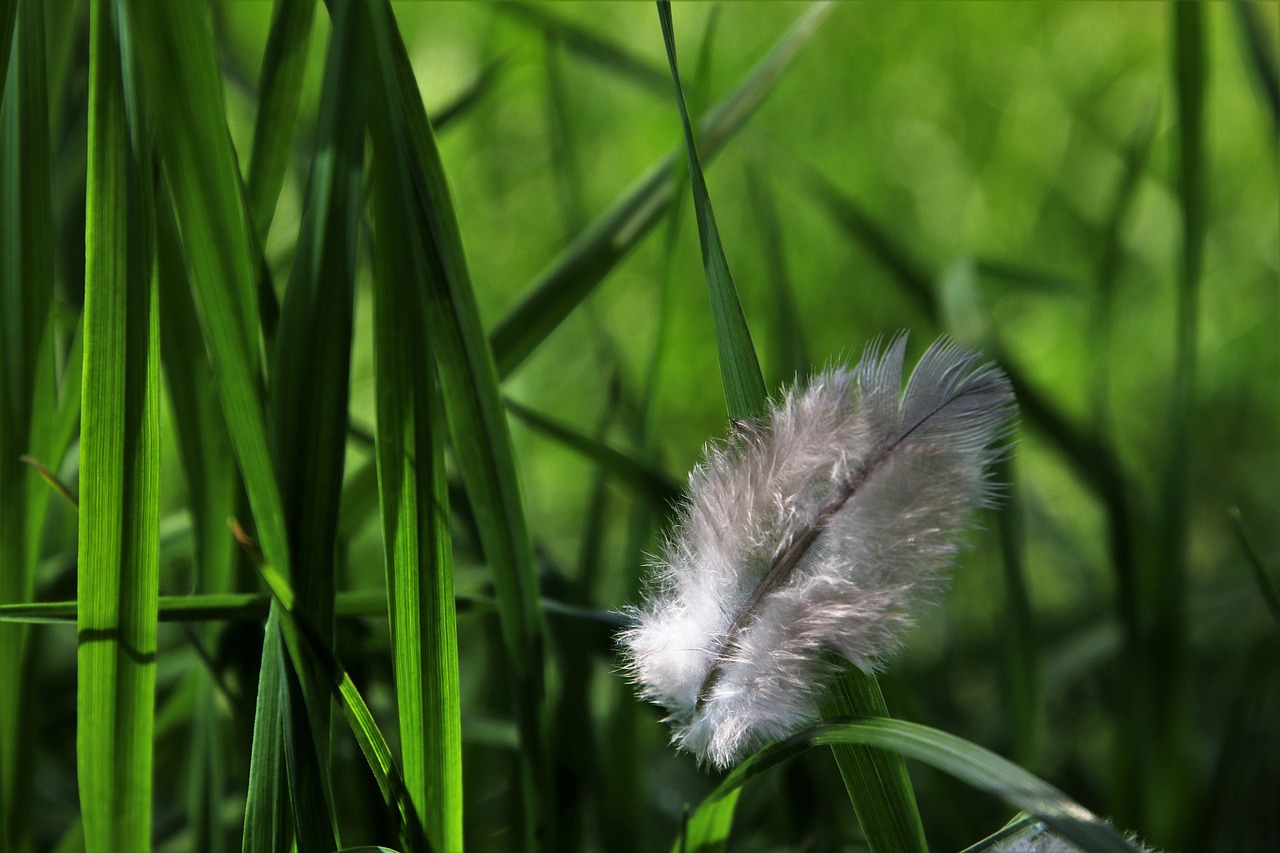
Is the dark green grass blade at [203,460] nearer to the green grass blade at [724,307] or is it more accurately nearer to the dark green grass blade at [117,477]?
the dark green grass blade at [117,477]

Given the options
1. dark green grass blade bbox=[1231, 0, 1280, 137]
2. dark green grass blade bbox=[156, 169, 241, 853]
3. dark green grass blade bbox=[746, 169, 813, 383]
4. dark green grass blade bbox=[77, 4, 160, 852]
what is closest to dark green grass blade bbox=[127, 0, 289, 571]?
dark green grass blade bbox=[77, 4, 160, 852]

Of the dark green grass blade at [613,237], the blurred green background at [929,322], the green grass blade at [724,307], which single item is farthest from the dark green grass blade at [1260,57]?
the green grass blade at [724,307]

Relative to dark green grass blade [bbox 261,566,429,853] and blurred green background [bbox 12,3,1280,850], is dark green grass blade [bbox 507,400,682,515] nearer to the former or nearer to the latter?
blurred green background [bbox 12,3,1280,850]

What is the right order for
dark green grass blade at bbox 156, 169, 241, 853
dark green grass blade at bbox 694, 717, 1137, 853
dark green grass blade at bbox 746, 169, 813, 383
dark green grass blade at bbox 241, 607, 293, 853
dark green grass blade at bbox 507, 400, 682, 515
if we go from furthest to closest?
dark green grass blade at bbox 746, 169, 813, 383, dark green grass blade at bbox 507, 400, 682, 515, dark green grass blade at bbox 156, 169, 241, 853, dark green grass blade at bbox 241, 607, 293, 853, dark green grass blade at bbox 694, 717, 1137, 853

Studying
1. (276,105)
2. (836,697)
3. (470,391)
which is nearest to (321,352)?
(470,391)

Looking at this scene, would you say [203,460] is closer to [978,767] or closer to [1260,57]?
[978,767]

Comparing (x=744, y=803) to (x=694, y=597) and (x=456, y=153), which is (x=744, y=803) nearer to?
(x=694, y=597)
